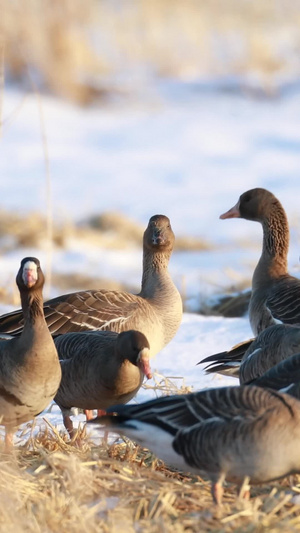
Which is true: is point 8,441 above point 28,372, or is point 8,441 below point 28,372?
below

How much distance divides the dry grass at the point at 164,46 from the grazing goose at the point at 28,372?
17.5m

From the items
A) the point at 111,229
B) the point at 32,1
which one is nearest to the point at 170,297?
the point at 111,229

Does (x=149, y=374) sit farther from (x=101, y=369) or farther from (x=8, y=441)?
(x=8, y=441)

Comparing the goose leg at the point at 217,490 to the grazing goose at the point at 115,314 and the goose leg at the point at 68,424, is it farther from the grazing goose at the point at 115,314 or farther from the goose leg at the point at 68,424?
the grazing goose at the point at 115,314

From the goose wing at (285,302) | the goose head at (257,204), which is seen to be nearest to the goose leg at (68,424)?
the goose wing at (285,302)

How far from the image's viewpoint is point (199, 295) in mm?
10555

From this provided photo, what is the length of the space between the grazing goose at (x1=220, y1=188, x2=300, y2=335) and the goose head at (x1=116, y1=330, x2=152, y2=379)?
184 centimetres

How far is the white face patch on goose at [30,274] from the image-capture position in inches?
204

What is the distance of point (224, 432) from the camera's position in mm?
4391

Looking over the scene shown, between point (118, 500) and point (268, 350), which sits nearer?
point (118, 500)

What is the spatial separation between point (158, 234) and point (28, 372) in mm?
2851

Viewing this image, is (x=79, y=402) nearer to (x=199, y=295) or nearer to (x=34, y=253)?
(x=199, y=295)

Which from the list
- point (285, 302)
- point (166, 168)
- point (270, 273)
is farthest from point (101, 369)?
point (166, 168)

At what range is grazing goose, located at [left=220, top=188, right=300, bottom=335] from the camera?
7.14m
